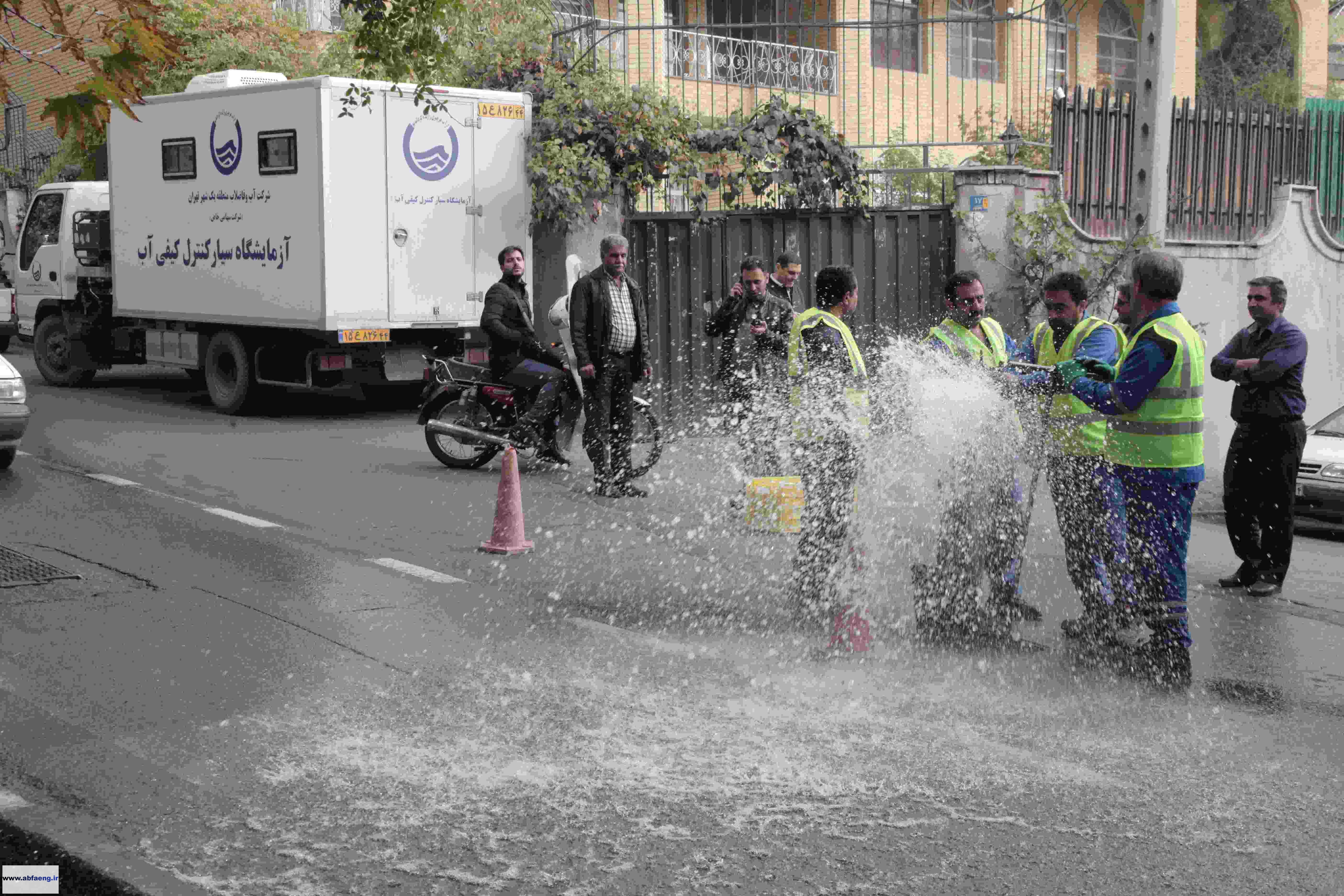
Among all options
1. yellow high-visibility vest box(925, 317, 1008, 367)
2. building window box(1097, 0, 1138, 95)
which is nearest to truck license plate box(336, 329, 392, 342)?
yellow high-visibility vest box(925, 317, 1008, 367)

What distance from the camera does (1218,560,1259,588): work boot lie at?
9.00 meters

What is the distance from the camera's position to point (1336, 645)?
768 cm

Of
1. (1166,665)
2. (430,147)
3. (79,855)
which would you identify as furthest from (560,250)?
(79,855)

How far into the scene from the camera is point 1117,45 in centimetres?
3092

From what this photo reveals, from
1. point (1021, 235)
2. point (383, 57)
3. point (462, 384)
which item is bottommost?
point (462, 384)

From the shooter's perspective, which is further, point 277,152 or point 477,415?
point 277,152

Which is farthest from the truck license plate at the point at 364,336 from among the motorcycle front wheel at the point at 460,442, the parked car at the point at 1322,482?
the parked car at the point at 1322,482

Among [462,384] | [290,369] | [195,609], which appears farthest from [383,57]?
[290,369]

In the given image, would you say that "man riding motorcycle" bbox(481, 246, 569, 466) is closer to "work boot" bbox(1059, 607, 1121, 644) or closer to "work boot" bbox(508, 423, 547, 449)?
"work boot" bbox(508, 423, 547, 449)

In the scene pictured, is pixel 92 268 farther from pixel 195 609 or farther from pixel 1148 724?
pixel 1148 724

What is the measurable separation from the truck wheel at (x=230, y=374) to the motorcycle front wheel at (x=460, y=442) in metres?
4.30

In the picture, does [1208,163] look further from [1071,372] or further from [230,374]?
[230,374]

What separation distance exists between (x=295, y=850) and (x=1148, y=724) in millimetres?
3257

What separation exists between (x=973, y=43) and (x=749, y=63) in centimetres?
471
